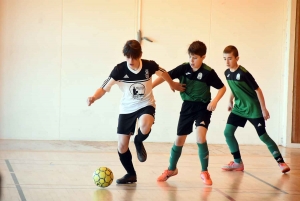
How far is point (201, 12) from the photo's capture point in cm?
811

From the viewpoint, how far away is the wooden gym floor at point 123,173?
14.0 ft

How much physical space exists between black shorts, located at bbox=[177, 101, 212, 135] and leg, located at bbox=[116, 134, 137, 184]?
560 mm

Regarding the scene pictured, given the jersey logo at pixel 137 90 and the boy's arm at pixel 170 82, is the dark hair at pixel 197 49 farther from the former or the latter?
the jersey logo at pixel 137 90

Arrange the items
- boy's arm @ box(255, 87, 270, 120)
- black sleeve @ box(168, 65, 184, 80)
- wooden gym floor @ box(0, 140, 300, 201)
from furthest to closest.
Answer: boy's arm @ box(255, 87, 270, 120) → black sleeve @ box(168, 65, 184, 80) → wooden gym floor @ box(0, 140, 300, 201)

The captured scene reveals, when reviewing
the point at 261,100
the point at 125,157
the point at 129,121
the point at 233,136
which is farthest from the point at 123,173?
the point at 261,100

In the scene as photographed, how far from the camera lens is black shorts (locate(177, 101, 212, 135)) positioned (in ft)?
15.8

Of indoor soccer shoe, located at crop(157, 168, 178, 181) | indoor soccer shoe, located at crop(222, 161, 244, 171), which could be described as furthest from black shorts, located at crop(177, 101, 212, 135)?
indoor soccer shoe, located at crop(222, 161, 244, 171)

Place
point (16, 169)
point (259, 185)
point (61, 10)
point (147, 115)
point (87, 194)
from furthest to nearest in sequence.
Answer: point (61, 10) → point (16, 169) → point (259, 185) → point (147, 115) → point (87, 194)

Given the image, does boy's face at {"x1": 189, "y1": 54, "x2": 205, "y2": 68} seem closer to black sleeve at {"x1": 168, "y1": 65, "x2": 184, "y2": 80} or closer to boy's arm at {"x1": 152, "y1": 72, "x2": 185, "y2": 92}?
black sleeve at {"x1": 168, "y1": 65, "x2": 184, "y2": 80}

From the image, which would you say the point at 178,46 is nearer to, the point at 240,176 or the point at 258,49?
the point at 258,49

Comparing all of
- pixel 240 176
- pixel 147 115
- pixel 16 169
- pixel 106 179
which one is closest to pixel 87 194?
pixel 106 179

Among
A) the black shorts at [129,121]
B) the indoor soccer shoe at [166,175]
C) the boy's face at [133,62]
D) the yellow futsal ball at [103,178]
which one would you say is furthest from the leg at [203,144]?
the yellow futsal ball at [103,178]

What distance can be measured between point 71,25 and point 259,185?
4.16 metres

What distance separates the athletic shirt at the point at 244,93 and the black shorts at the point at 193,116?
2.50 feet
